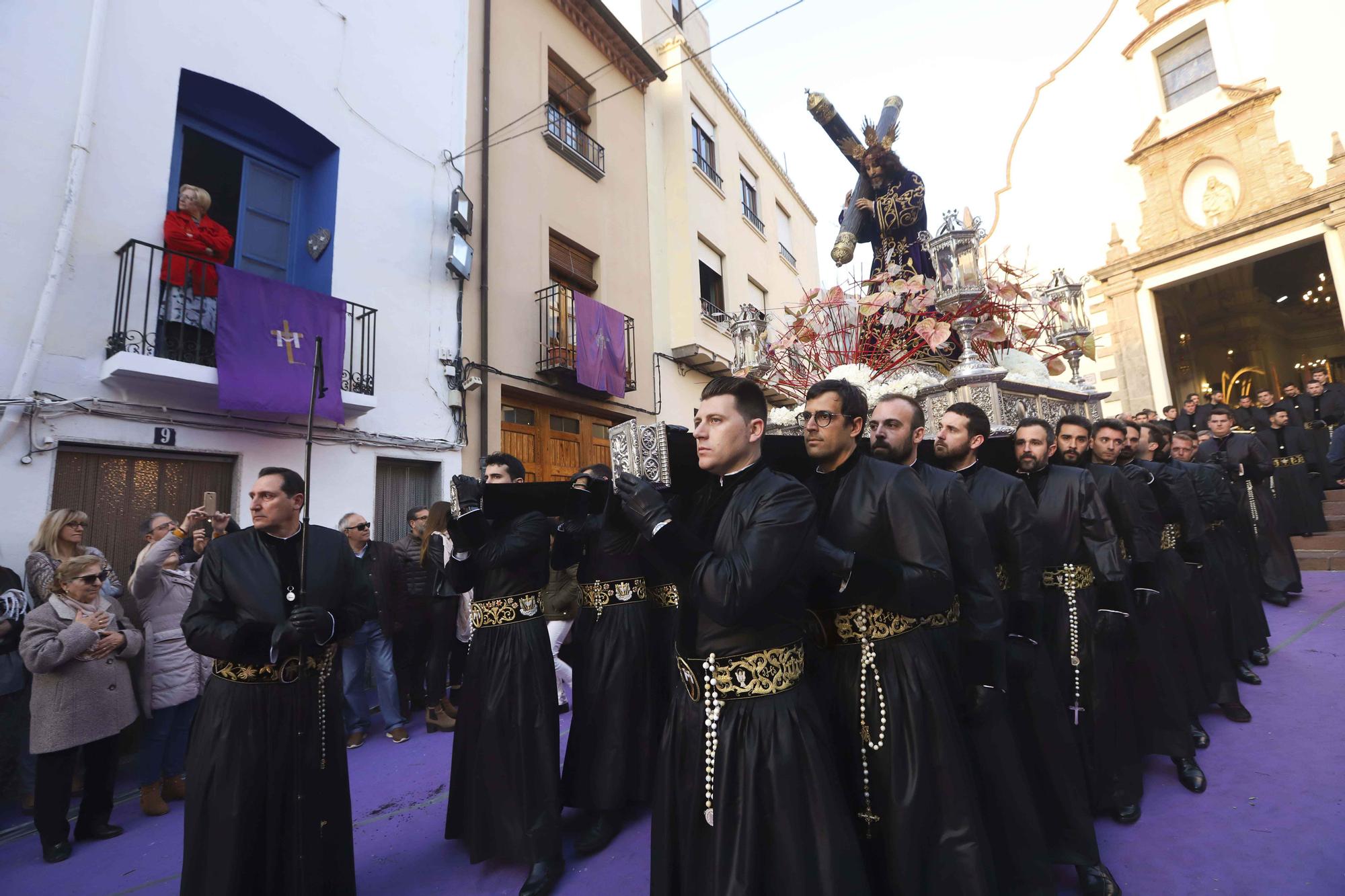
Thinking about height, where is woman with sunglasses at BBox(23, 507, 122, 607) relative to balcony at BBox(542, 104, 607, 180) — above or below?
below

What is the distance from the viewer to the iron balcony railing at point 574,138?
10.6m

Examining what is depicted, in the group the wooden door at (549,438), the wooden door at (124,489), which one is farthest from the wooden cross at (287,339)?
the wooden door at (549,438)

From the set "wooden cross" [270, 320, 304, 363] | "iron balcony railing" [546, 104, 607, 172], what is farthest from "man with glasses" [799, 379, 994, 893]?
"iron balcony railing" [546, 104, 607, 172]

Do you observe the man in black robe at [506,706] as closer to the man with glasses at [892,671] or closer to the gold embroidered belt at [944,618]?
the man with glasses at [892,671]

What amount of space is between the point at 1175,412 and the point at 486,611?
40.7 ft

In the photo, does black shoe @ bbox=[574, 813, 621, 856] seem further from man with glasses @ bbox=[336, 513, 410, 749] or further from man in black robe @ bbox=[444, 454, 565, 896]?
man with glasses @ bbox=[336, 513, 410, 749]

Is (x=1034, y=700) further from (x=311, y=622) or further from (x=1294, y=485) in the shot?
(x=1294, y=485)

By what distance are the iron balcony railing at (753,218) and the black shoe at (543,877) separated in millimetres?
15116

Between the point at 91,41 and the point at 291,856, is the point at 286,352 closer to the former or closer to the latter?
the point at 91,41

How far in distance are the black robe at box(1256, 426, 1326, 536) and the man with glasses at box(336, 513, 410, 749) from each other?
1051 centimetres

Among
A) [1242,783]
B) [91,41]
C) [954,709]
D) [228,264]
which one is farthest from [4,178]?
[1242,783]

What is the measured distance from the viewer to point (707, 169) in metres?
14.6

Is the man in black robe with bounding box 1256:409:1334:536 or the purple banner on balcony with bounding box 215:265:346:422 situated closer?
the purple banner on balcony with bounding box 215:265:346:422

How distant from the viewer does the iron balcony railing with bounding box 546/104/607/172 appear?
34.8 ft
